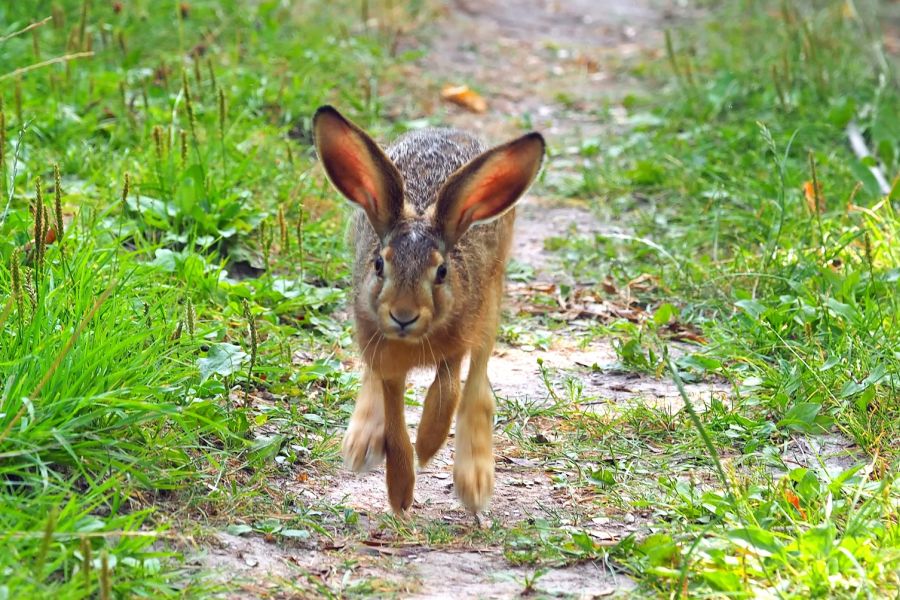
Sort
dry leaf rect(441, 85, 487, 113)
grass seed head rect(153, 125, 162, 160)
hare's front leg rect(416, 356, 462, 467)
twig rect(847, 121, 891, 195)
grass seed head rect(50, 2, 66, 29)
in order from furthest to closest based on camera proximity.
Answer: dry leaf rect(441, 85, 487, 113), grass seed head rect(50, 2, 66, 29), twig rect(847, 121, 891, 195), grass seed head rect(153, 125, 162, 160), hare's front leg rect(416, 356, 462, 467)

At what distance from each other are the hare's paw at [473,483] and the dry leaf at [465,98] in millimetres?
5105

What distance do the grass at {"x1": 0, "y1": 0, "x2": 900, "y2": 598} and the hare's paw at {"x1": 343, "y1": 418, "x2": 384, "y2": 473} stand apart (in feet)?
0.46

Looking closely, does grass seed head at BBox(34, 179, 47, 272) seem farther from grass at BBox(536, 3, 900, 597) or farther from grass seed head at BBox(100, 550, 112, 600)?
grass at BBox(536, 3, 900, 597)

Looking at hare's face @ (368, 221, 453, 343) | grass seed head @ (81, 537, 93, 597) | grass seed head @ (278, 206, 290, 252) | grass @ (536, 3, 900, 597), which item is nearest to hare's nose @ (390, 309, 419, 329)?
hare's face @ (368, 221, 453, 343)

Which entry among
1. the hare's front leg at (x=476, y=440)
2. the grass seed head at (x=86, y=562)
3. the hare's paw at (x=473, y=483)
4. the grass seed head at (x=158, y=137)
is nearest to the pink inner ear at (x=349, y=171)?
the hare's front leg at (x=476, y=440)

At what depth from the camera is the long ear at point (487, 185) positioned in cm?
409

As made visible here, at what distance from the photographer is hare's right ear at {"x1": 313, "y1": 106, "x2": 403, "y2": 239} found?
160 inches

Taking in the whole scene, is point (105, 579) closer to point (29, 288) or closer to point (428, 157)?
point (29, 288)

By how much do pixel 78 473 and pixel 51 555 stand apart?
1.39ft

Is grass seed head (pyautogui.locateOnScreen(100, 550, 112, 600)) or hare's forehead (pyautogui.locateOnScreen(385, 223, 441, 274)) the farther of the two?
Answer: hare's forehead (pyautogui.locateOnScreen(385, 223, 441, 274))

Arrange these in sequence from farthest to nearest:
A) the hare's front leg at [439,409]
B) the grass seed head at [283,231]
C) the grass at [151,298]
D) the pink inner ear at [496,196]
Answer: the grass seed head at [283,231] < the hare's front leg at [439,409] < the pink inner ear at [496,196] < the grass at [151,298]

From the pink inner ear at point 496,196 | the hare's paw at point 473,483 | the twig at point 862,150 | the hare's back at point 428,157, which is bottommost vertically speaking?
the hare's paw at point 473,483

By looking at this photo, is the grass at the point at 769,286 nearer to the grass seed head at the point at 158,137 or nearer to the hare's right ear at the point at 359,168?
the hare's right ear at the point at 359,168

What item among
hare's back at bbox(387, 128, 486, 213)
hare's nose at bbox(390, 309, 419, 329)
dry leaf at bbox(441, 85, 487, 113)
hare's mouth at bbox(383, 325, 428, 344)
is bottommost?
dry leaf at bbox(441, 85, 487, 113)
